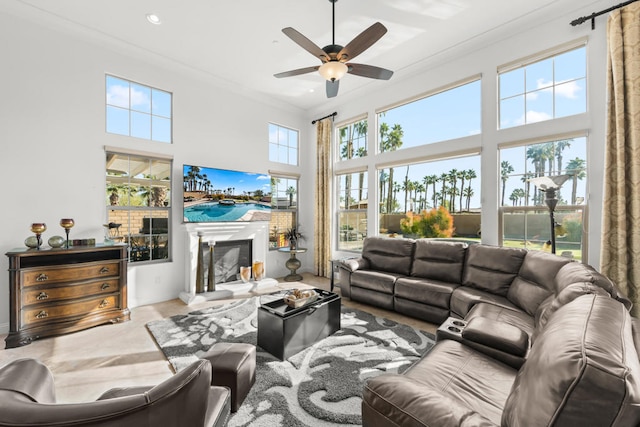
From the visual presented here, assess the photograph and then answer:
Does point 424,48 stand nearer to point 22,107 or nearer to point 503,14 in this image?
point 503,14

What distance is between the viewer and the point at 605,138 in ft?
9.31

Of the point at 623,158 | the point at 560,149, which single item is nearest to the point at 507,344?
the point at 623,158

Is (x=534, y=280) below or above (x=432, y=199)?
below

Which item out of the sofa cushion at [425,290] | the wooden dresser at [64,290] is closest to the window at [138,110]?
the wooden dresser at [64,290]

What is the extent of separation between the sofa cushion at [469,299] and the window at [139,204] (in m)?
4.13

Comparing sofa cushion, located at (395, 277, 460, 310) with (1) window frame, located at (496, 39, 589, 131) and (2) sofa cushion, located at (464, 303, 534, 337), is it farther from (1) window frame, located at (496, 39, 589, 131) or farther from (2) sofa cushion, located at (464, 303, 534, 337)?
(1) window frame, located at (496, 39, 589, 131)

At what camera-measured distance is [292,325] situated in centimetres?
248

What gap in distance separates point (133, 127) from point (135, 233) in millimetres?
1552

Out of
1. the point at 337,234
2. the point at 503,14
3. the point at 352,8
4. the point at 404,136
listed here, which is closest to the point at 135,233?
the point at 337,234

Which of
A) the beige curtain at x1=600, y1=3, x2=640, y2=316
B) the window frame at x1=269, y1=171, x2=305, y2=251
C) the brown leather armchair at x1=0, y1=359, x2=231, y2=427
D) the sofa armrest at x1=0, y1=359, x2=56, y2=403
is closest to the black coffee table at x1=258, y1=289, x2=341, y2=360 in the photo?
the brown leather armchair at x1=0, y1=359, x2=231, y2=427

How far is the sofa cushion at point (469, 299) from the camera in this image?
9.29ft

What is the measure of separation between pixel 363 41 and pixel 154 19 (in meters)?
2.58

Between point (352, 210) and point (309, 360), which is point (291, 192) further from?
point (309, 360)

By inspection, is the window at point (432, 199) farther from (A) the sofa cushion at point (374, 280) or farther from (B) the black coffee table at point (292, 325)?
(B) the black coffee table at point (292, 325)
